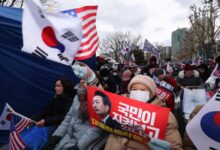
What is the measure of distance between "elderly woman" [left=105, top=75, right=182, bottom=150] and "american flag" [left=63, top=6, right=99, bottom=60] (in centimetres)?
122

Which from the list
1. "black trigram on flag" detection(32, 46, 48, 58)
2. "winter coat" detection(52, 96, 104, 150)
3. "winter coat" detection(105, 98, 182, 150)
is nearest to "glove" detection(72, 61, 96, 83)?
"winter coat" detection(52, 96, 104, 150)

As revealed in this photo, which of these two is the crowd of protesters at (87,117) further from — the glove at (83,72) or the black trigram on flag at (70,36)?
the black trigram on flag at (70,36)

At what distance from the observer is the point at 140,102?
294 cm

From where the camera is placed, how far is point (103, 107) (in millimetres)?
3178

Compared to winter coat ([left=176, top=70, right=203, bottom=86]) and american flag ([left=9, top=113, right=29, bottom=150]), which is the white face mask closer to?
american flag ([left=9, top=113, right=29, bottom=150])

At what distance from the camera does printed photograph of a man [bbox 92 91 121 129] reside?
10.1 feet

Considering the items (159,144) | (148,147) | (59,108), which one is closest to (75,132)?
(59,108)

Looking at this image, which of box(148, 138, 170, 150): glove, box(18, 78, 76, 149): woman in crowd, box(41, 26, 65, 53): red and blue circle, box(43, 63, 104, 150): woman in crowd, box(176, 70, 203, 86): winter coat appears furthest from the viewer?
box(176, 70, 203, 86): winter coat

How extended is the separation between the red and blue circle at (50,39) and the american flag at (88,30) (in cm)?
39

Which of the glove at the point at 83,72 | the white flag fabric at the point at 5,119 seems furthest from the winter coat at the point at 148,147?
the white flag fabric at the point at 5,119

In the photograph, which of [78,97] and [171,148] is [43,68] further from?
[171,148]

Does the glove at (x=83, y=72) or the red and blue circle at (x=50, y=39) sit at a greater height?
the red and blue circle at (x=50, y=39)

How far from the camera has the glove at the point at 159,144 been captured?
2.59m

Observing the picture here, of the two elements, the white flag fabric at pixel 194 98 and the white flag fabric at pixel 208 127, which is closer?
the white flag fabric at pixel 208 127
